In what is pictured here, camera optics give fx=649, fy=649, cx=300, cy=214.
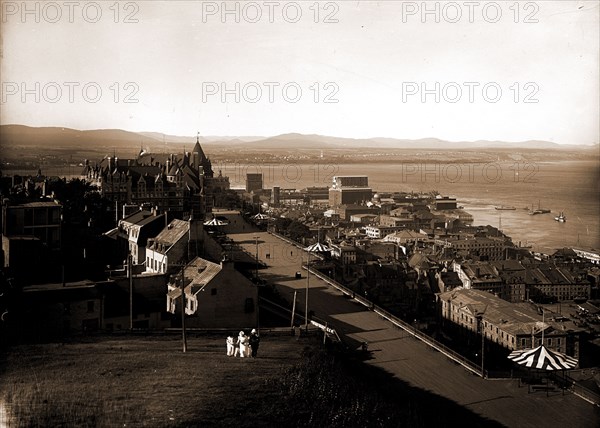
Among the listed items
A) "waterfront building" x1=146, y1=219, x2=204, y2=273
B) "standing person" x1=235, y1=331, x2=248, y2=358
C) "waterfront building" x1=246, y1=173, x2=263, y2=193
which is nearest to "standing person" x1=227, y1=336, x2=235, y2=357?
"standing person" x1=235, y1=331, x2=248, y2=358

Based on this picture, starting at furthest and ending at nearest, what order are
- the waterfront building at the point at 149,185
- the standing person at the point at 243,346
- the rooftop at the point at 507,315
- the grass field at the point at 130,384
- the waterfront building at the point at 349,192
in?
the waterfront building at the point at 349,192 < the waterfront building at the point at 149,185 < the rooftop at the point at 507,315 < the standing person at the point at 243,346 < the grass field at the point at 130,384

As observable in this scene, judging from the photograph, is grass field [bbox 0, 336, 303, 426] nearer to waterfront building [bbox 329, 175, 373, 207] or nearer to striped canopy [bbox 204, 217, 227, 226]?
striped canopy [bbox 204, 217, 227, 226]

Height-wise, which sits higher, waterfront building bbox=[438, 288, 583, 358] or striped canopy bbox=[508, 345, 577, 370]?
striped canopy bbox=[508, 345, 577, 370]

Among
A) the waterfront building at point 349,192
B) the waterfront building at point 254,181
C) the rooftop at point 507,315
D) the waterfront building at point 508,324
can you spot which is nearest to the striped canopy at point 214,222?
the rooftop at point 507,315

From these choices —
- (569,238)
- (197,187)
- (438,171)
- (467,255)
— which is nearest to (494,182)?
(438,171)

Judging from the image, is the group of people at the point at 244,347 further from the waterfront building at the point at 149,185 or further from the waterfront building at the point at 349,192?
the waterfront building at the point at 349,192

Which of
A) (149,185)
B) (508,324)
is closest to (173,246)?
(508,324)
